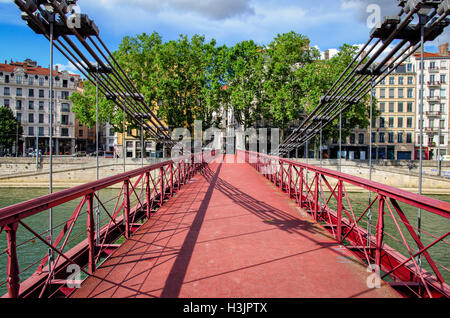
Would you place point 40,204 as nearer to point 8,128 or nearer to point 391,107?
point 391,107

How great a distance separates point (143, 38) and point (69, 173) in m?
15.0

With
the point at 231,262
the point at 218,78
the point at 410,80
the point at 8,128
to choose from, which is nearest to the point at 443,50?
the point at 410,80

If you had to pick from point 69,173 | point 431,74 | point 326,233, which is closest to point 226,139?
point 69,173

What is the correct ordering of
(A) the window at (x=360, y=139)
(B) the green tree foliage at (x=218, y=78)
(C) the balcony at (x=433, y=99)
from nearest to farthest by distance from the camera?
(B) the green tree foliage at (x=218, y=78), (C) the balcony at (x=433, y=99), (A) the window at (x=360, y=139)

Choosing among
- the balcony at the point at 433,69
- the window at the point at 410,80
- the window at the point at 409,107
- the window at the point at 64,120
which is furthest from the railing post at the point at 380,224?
the window at the point at 64,120

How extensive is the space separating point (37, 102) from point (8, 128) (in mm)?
6996

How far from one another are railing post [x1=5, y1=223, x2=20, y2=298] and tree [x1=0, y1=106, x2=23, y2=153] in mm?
48502

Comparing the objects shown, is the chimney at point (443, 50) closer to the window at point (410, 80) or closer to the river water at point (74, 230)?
the window at point (410, 80)

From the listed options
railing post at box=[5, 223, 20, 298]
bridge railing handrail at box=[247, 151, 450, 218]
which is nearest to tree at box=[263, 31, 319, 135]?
bridge railing handrail at box=[247, 151, 450, 218]

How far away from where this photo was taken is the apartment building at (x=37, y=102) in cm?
4638

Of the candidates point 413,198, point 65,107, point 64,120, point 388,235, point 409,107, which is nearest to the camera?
point 413,198

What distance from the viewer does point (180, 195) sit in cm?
936

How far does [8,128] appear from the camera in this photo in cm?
4216

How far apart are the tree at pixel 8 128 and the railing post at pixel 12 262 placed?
48502mm
